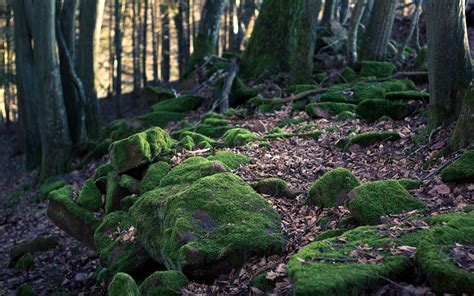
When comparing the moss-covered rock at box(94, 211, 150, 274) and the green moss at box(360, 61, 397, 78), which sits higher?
the green moss at box(360, 61, 397, 78)

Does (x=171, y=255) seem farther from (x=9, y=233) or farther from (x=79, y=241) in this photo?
(x=9, y=233)

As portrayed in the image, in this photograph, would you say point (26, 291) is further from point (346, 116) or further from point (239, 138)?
point (346, 116)

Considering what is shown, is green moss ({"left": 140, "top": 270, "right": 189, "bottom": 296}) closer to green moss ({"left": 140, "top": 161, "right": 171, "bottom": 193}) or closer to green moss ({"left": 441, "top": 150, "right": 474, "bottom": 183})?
green moss ({"left": 140, "top": 161, "right": 171, "bottom": 193})

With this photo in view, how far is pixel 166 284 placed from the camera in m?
5.49

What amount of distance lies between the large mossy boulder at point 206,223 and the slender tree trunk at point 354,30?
725 centimetres

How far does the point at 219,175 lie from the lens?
705 centimetres

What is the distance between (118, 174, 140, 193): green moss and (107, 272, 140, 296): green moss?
3.12m

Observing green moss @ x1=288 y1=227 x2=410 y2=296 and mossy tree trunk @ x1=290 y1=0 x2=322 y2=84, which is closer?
green moss @ x1=288 y1=227 x2=410 y2=296

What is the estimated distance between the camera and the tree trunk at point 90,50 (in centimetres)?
1627

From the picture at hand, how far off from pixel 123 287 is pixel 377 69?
387 inches

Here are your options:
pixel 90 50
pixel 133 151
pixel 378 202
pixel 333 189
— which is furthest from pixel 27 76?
pixel 378 202

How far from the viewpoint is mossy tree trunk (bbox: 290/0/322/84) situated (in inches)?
520

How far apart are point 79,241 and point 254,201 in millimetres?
5150

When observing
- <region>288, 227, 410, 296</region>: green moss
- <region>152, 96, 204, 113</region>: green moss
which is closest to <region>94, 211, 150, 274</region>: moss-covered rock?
<region>288, 227, 410, 296</region>: green moss
